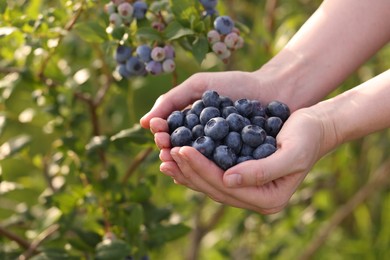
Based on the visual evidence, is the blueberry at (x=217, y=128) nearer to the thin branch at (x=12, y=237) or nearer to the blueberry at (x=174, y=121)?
the blueberry at (x=174, y=121)

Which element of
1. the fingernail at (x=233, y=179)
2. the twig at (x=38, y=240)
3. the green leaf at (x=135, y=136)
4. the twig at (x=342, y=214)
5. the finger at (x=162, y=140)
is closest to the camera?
the fingernail at (x=233, y=179)

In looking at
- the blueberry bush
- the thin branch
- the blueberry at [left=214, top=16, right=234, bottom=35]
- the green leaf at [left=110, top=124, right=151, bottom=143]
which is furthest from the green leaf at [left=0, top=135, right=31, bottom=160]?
the blueberry at [left=214, top=16, right=234, bottom=35]

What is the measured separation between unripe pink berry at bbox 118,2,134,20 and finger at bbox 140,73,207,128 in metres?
0.19

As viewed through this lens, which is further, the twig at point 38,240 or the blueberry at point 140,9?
the twig at point 38,240

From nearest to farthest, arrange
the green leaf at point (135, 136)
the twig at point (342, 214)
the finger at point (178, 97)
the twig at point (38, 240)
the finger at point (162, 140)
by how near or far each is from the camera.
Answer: the finger at point (162, 140), the finger at point (178, 97), the green leaf at point (135, 136), the twig at point (38, 240), the twig at point (342, 214)

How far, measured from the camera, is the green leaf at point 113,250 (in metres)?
1.42

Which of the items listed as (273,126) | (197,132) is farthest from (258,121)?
(197,132)

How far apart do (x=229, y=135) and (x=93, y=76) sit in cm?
100

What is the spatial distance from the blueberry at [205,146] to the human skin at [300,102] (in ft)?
0.11

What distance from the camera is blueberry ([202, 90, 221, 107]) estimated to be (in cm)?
130

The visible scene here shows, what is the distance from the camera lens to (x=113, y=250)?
1425mm

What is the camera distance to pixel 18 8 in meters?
1.56

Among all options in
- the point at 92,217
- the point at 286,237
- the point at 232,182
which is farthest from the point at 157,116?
the point at 286,237

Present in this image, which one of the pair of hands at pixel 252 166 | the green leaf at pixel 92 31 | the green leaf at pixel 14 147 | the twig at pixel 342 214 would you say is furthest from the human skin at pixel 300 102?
the twig at pixel 342 214
